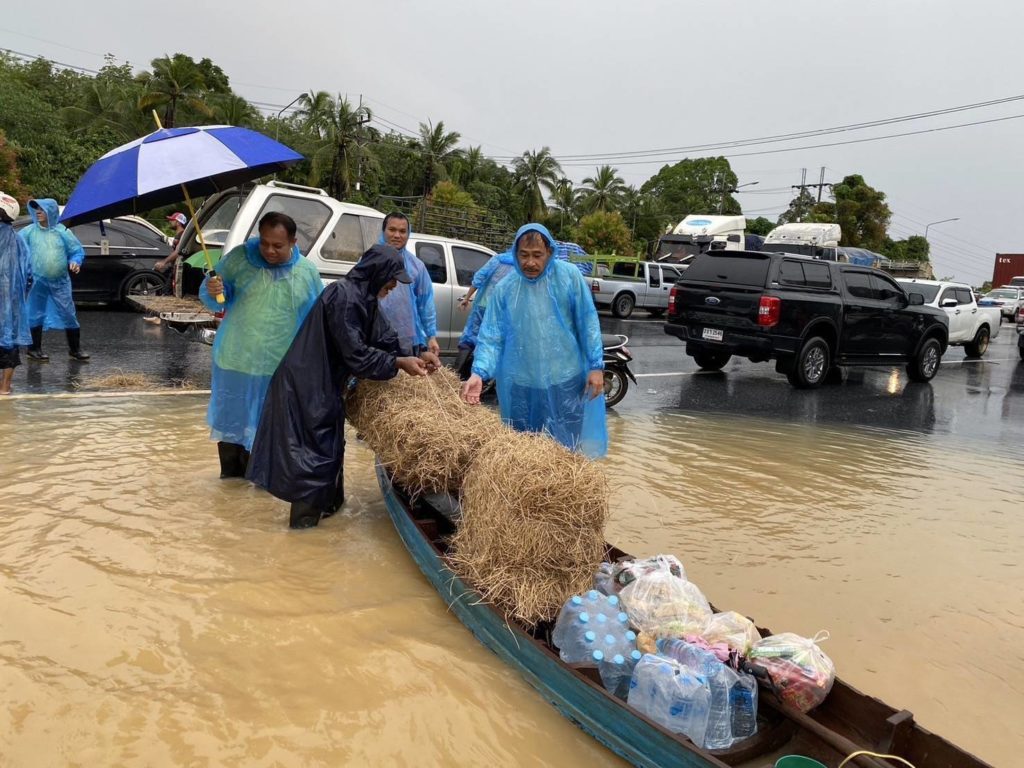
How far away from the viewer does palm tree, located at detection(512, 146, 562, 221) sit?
48.3 metres

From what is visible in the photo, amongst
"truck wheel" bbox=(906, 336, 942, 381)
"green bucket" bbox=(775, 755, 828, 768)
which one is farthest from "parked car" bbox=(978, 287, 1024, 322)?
"green bucket" bbox=(775, 755, 828, 768)

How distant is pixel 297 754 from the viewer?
2.75 meters

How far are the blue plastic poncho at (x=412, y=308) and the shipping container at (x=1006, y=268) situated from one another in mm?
60617

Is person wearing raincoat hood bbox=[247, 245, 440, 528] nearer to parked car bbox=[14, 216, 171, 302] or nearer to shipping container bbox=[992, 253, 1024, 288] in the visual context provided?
parked car bbox=[14, 216, 171, 302]

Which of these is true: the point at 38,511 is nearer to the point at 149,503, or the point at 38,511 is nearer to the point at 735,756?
the point at 149,503

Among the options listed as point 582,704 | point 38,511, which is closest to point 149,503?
point 38,511

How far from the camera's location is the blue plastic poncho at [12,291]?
7133 mm

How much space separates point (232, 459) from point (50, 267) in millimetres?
4627

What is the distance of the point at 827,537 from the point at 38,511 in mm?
5244

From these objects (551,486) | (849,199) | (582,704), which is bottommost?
(582,704)

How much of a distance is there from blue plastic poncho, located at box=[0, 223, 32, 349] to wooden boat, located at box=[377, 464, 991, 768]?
602 cm

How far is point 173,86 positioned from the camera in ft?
102

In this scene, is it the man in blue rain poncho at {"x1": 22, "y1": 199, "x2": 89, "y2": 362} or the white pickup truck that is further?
the white pickup truck

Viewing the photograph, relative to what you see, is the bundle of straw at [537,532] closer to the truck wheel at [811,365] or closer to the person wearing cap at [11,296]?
the person wearing cap at [11,296]
